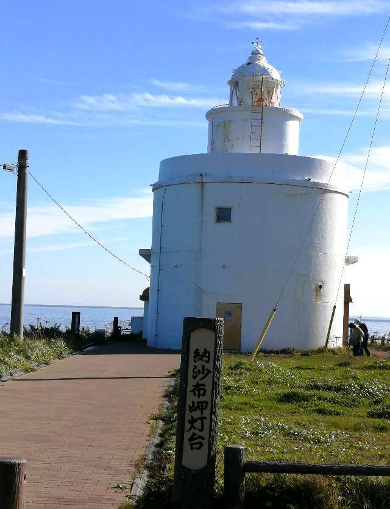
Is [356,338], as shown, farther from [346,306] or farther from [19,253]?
[19,253]

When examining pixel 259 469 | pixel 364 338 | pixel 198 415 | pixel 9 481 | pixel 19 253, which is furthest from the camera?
pixel 364 338

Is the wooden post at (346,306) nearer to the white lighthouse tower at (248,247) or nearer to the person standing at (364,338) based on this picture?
the person standing at (364,338)

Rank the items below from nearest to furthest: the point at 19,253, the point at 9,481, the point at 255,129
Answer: the point at 9,481, the point at 19,253, the point at 255,129

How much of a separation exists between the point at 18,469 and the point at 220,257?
21060 millimetres

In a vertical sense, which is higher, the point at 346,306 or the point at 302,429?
the point at 346,306

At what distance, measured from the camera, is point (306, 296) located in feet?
92.9

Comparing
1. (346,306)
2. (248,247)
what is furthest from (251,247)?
(346,306)

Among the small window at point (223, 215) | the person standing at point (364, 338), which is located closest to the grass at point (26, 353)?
the small window at point (223, 215)

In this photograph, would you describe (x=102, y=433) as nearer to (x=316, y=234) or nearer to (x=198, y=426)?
(x=198, y=426)

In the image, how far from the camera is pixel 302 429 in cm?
1230

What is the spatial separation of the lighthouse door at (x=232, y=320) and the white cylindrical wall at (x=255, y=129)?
5.87m

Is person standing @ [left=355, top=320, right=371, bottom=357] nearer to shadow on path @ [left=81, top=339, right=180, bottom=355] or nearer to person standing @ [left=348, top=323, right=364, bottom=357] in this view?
person standing @ [left=348, top=323, right=364, bottom=357]

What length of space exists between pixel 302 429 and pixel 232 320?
617 inches

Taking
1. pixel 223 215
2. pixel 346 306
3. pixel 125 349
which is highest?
pixel 223 215
